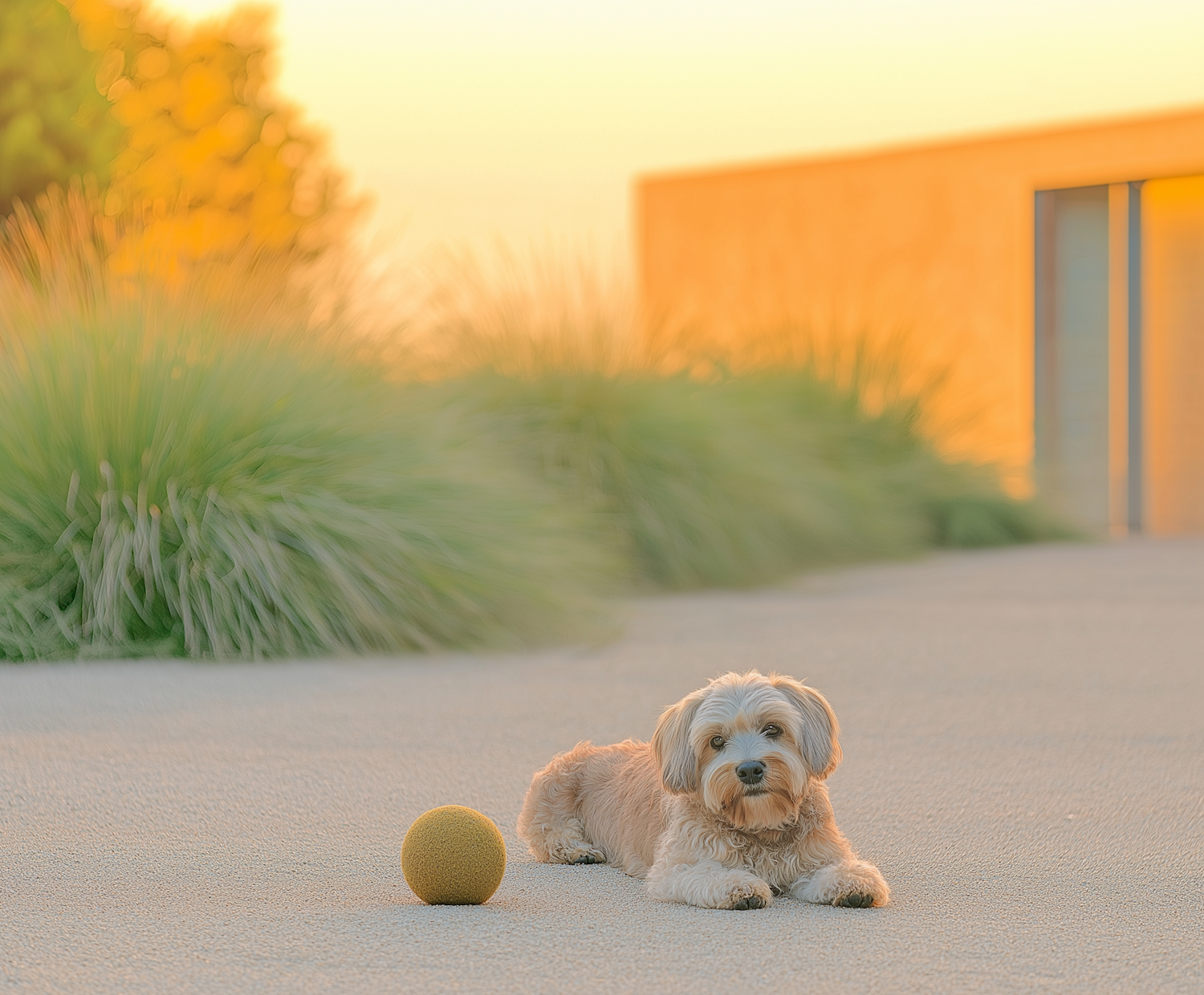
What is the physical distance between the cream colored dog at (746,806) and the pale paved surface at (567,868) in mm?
54

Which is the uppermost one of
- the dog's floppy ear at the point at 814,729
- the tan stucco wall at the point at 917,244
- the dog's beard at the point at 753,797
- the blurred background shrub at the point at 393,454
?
the tan stucco wall at the point at 917,244

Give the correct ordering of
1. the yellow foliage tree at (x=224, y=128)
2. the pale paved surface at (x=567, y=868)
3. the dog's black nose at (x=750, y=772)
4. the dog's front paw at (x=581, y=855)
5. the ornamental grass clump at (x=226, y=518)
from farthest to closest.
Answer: the yellow foliage tree at (x=224, y=128) < the ornamental grass clump at (x=226, y=518) < the dog's front paw at (x=581, y=855) < the dog's black nose at (x=750, y=772) < the pale paved surface at (x=567, y=868)

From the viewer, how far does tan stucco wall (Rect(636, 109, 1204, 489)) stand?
499 inches

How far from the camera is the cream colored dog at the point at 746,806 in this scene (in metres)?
2.41

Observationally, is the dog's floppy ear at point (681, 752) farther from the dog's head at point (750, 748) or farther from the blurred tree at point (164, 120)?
the blurred tree at point (164, 120)

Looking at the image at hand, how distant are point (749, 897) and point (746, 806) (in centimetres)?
16

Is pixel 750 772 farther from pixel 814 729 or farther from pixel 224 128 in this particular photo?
pixel 224 128

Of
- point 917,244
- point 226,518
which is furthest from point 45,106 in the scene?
point 226,518

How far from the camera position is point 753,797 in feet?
7.91

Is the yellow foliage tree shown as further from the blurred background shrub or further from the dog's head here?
the dog's head

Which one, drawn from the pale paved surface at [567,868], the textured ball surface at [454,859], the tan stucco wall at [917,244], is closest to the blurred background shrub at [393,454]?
the pale paved surface at [567,868]

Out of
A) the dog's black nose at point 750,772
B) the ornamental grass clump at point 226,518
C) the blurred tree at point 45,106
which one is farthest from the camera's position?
the blurred tree at point 45,106

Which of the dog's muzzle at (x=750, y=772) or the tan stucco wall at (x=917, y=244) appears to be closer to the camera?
the dog's muzzle at (x=750, y=772)

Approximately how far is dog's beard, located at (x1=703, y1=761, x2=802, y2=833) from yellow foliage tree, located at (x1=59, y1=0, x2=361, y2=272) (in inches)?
983
